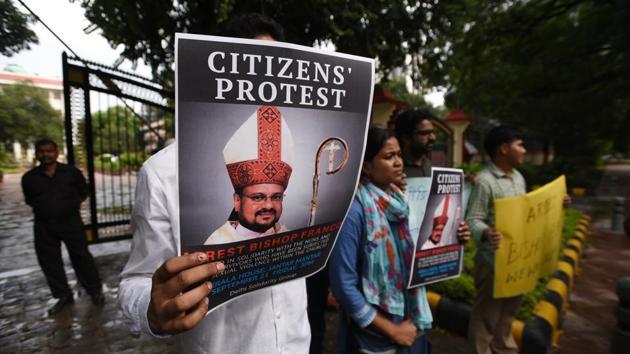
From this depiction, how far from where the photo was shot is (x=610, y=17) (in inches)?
395

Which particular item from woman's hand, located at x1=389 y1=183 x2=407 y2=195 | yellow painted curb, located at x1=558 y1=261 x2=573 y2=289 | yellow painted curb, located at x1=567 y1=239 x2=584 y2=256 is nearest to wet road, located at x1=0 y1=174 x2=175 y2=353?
woman's hand, located at x1=389 y1=183 x2=407 y2=195

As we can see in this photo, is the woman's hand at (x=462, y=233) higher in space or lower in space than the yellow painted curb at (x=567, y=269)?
higher

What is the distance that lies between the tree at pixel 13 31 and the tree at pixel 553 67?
33.1ft

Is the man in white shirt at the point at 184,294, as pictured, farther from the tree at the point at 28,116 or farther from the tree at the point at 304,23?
the tree at the point at 28,116

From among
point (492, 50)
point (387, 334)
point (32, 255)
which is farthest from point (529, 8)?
point (32, 255)

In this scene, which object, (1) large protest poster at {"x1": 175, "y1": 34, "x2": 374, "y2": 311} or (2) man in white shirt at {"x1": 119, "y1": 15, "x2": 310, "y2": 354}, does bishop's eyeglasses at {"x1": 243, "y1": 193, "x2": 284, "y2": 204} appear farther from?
(2) man in white shirt at {"x1": 119, "y1": 15, "x2": 310, "y2": 354}

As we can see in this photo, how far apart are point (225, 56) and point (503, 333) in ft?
9.52

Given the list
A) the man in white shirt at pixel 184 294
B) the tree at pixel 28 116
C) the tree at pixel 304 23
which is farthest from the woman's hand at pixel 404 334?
the tree at pixel 28 116

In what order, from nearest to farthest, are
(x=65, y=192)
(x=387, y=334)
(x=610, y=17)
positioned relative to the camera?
(x=387, y=334) → (x=65, y=192) → (x=610, y=17)

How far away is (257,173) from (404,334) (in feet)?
3.93

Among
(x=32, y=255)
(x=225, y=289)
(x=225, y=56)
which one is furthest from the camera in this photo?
(x=32, y=255)

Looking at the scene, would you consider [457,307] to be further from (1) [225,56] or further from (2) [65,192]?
(2) [65,192]

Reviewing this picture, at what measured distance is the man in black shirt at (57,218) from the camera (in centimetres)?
362

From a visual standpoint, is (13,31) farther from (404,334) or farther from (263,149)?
(404,334)
